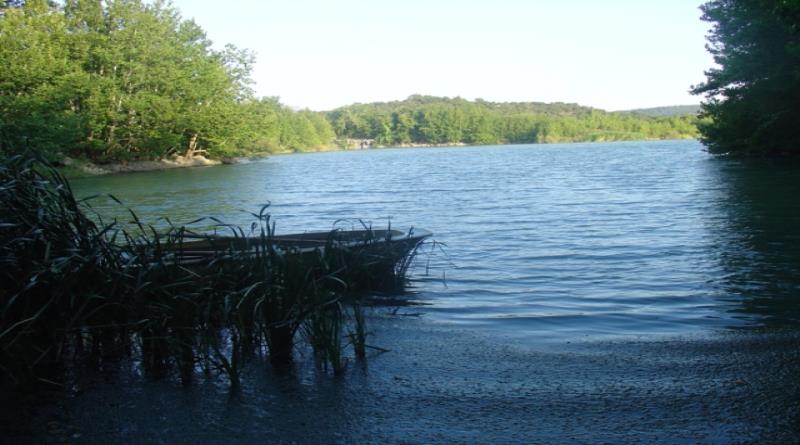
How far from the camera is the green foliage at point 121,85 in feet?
132

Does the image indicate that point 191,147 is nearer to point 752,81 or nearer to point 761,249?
point 752,81

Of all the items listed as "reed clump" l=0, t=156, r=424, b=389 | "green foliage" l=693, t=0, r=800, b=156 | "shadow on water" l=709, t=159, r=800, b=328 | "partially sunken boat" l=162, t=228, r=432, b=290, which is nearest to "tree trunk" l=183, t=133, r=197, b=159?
"green foliage" l=693, t=0, r=800, b=156

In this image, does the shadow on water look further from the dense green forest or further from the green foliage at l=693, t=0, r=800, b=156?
the dense green forest

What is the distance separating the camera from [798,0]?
17.7 m

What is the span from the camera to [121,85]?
5128 cm

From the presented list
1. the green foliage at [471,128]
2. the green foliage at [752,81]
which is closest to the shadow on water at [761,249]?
the green foliage at [752,81]

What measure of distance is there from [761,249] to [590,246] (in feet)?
8.65

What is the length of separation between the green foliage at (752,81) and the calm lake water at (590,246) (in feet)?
10.2

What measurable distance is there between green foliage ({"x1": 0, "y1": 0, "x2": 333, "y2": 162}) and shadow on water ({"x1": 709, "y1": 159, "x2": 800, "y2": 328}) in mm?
30097

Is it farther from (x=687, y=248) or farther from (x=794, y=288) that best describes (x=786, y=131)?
(x=794, y=288)

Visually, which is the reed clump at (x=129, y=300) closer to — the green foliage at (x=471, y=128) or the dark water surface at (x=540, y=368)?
the dark water surface at (x=540, y=368)

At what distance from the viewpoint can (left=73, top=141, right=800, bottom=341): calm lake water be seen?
7484mm

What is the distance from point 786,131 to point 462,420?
100ft

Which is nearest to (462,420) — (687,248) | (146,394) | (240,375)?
(240,375)
